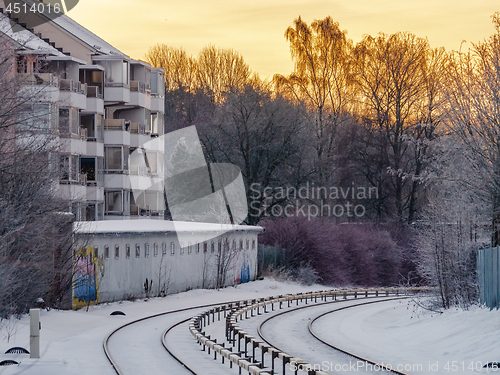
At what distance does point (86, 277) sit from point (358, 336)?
12.4 meters

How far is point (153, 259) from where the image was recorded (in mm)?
37156

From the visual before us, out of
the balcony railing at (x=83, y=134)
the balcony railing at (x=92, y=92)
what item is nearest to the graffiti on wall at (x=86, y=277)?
the balcony railing at (x=83, y=134)

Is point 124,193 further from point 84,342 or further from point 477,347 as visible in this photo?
point 477,347

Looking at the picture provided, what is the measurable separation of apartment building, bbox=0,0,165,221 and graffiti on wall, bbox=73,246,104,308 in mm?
16741

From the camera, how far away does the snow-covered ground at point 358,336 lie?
17.2m

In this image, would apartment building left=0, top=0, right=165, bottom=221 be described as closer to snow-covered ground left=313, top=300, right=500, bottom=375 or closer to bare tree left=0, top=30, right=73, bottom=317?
bare tree left=0, top=30, right=73, bottom=317

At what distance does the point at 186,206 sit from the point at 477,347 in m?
49.6

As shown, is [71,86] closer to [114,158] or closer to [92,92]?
[92,92]

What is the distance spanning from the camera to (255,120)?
61219 millimetres

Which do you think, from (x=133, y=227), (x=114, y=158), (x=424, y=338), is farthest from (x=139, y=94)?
(x=424, y=338)

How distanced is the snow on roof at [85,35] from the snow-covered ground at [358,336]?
27.9 metres

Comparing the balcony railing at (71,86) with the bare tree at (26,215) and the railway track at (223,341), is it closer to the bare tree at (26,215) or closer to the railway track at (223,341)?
the railway track at (223,341)

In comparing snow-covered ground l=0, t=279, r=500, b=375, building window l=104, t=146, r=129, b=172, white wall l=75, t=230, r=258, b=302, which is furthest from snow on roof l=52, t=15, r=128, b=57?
snow-covered ground l=0, t=279, r=500, b=375

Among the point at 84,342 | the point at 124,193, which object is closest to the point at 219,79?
the point at 124,193
